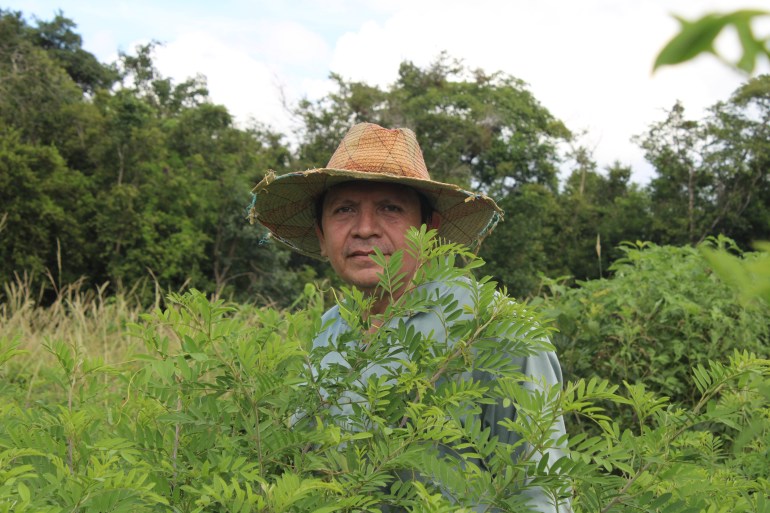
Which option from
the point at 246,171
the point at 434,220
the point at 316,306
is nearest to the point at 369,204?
the point at 434,220

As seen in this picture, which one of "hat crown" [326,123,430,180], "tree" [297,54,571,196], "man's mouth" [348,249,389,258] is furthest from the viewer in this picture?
"tree" [297,54,571,196]

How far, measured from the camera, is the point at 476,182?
2891 centimetres

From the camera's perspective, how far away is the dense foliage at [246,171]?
22266mm

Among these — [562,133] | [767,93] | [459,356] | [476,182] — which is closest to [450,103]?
[476,182]

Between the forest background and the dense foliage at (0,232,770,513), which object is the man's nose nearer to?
the forest background

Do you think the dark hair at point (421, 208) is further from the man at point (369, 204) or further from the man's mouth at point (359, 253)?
the man's mouth at point (359, 253)

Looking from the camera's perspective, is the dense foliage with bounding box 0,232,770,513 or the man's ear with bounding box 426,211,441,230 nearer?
the dense foliage with bounding box 0,232,770,513

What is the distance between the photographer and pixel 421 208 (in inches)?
104

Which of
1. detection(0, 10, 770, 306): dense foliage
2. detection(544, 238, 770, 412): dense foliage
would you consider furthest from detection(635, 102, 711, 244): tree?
detection(544, 238, 770, 412): dense foliage

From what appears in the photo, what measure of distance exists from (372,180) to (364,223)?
5.7 inches

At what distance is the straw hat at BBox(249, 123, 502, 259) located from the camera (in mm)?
2459

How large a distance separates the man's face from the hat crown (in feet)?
0.19

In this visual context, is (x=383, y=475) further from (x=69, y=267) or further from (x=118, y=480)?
(x=69, y=267)

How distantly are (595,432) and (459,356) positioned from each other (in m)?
2.64
